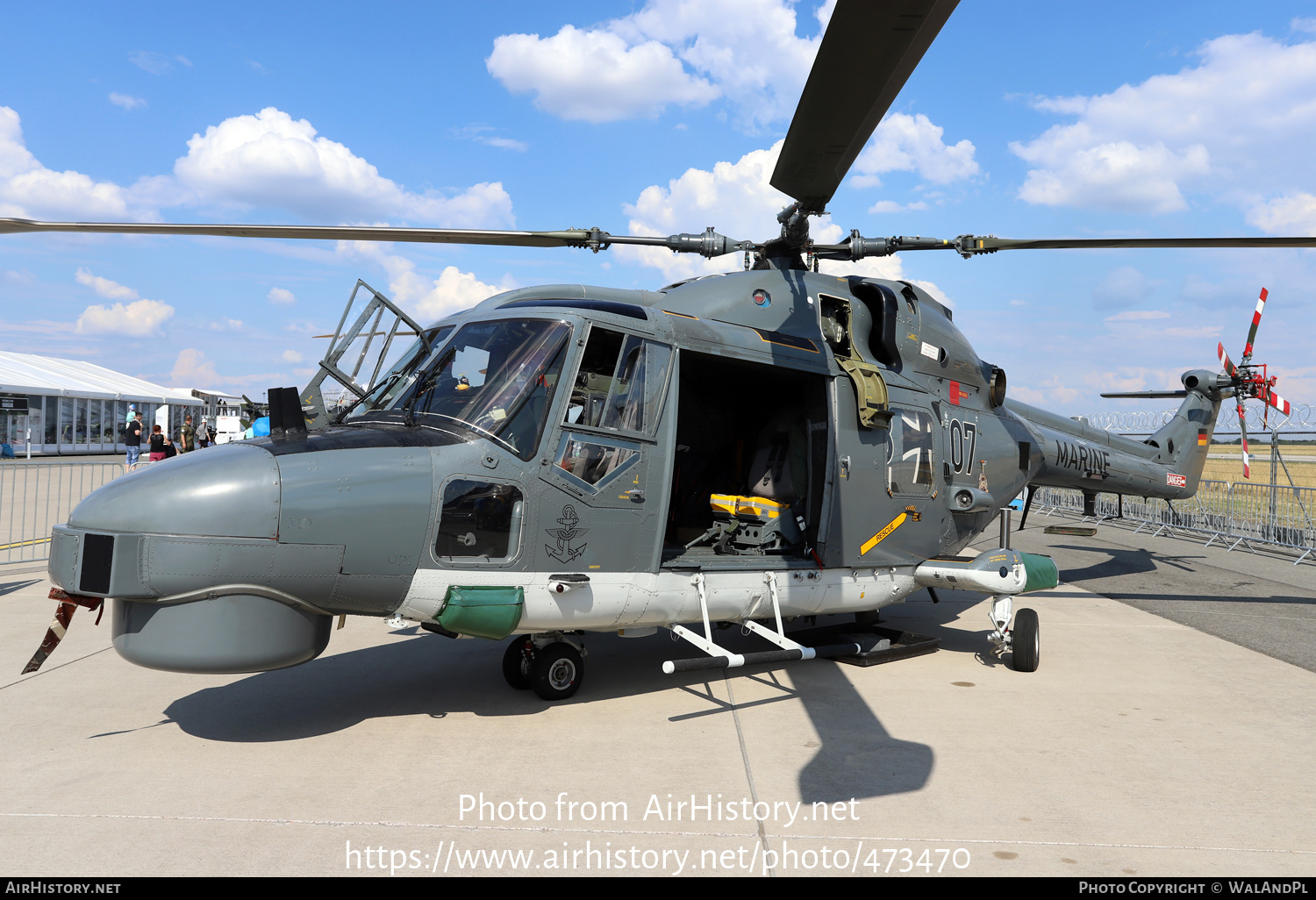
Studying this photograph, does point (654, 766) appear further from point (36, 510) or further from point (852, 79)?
point (36, 510)

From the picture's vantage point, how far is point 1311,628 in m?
9.12

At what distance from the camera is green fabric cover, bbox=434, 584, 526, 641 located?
191 inches

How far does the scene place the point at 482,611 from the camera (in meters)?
4.89

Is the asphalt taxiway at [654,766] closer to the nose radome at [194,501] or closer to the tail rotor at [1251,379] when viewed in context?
the nose radome at [194,501]

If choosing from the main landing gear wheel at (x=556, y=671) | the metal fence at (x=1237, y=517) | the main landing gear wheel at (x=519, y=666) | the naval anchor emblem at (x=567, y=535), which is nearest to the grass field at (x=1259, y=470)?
the metal fence at (x=1237, y=517)

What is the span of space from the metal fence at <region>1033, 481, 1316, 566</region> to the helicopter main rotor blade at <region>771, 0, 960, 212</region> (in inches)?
450

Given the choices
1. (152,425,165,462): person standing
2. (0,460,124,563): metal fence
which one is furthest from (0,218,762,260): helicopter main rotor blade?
(152,425,165,462): person standing

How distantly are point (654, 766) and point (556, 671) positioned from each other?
1.35 m

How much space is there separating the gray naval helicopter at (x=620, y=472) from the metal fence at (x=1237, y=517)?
8083 mm

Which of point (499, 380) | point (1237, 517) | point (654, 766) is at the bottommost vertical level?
point (654, 766)

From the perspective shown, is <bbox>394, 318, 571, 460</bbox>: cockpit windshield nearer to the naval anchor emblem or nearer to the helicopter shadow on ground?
the naval anchor emblem

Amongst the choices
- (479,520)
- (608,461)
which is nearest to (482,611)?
(479,520)

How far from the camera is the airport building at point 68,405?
32.8 metres

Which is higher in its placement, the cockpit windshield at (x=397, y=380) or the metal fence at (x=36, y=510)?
the cockpit windshield at (x=397, y=380)
